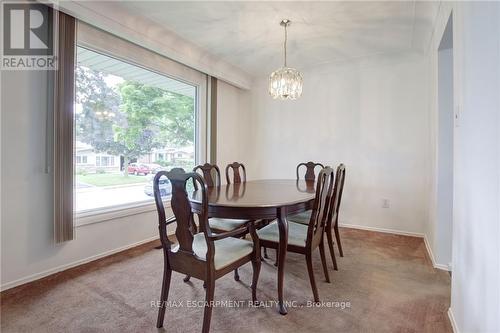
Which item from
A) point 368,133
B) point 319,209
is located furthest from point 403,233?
point 319,209

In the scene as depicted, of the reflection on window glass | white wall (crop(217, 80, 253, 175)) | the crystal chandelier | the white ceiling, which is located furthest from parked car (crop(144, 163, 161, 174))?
the crystal chandelier

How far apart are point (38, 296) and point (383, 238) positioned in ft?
12.1

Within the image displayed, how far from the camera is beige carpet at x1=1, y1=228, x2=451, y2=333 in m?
1.69

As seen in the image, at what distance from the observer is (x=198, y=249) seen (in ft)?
5.55

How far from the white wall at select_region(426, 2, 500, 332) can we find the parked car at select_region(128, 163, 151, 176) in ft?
10.7

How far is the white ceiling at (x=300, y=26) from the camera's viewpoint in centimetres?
257

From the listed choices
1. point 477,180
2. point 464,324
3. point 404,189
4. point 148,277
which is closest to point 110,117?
point 148,277

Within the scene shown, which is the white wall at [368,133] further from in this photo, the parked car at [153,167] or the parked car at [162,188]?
the parked car at [153,167]

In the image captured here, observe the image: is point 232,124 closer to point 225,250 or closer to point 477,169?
point 225,250

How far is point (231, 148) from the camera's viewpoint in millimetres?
4777

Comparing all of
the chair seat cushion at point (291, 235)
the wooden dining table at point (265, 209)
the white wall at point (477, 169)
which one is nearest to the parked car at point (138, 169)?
the wooden dining table at point (265, 209)

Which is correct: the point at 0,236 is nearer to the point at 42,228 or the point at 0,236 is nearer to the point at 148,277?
the point at 42,228

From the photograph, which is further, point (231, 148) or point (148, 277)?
point (231, 148)

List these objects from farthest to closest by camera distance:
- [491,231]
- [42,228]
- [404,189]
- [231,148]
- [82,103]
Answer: [231,148] → [404,189] → [82,103] → [42,228] → [491,231]
